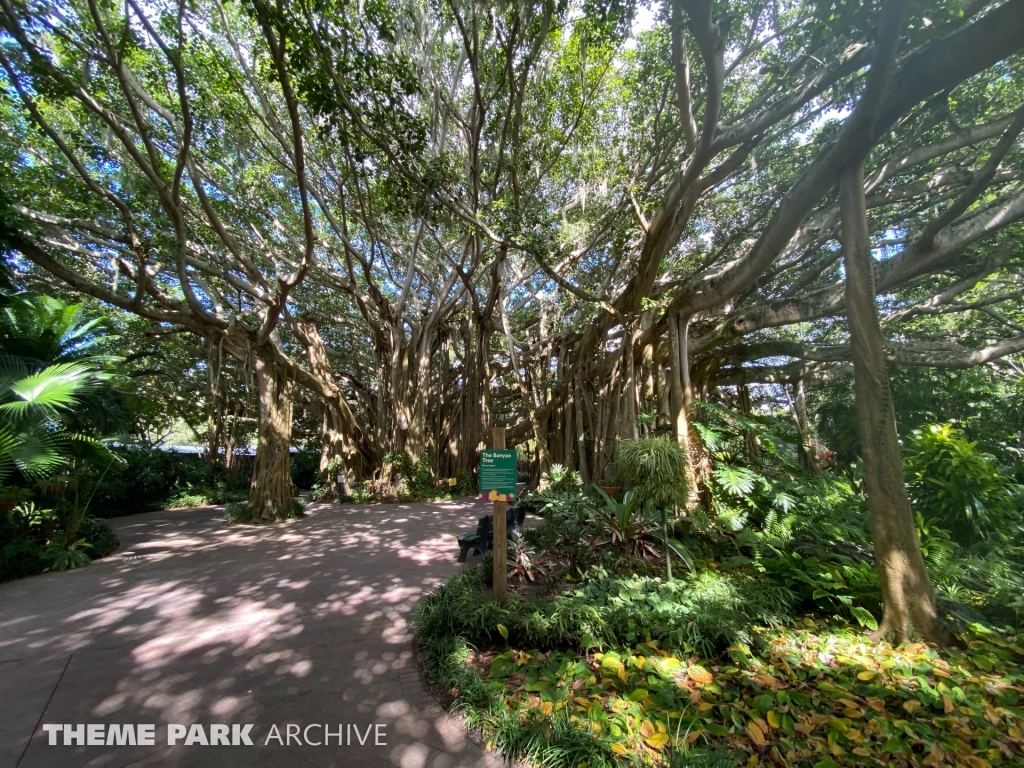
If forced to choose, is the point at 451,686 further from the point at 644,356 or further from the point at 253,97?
the point at 253,97

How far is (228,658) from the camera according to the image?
2693 mm

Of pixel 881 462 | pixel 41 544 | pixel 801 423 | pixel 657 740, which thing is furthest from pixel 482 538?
pixel 801 423

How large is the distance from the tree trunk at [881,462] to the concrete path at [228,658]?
2605 mm

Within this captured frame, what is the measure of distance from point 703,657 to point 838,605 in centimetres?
126

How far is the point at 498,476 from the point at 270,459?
5960mm

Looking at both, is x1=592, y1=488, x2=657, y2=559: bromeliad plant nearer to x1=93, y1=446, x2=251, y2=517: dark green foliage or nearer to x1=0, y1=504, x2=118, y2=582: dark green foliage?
x1=0, y1=504, x2=118, y2=582: dark green foliage

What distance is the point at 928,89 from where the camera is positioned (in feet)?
9.04

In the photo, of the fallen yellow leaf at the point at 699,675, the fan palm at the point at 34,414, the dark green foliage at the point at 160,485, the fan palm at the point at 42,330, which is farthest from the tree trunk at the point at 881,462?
the dark green foliage at the point at 160,485

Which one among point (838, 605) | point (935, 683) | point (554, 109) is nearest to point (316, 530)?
point (838, 605)

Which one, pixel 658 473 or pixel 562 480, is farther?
pixel 562 480

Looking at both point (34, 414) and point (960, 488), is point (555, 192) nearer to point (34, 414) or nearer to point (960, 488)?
point (960, 488)

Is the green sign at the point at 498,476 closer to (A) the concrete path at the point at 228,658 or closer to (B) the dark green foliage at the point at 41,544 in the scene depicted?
(A) the concrete path at the point at 228,658

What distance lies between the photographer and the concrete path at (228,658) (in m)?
1.94

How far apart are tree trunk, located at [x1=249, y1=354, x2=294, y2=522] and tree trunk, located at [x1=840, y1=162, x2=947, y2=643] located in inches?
307
